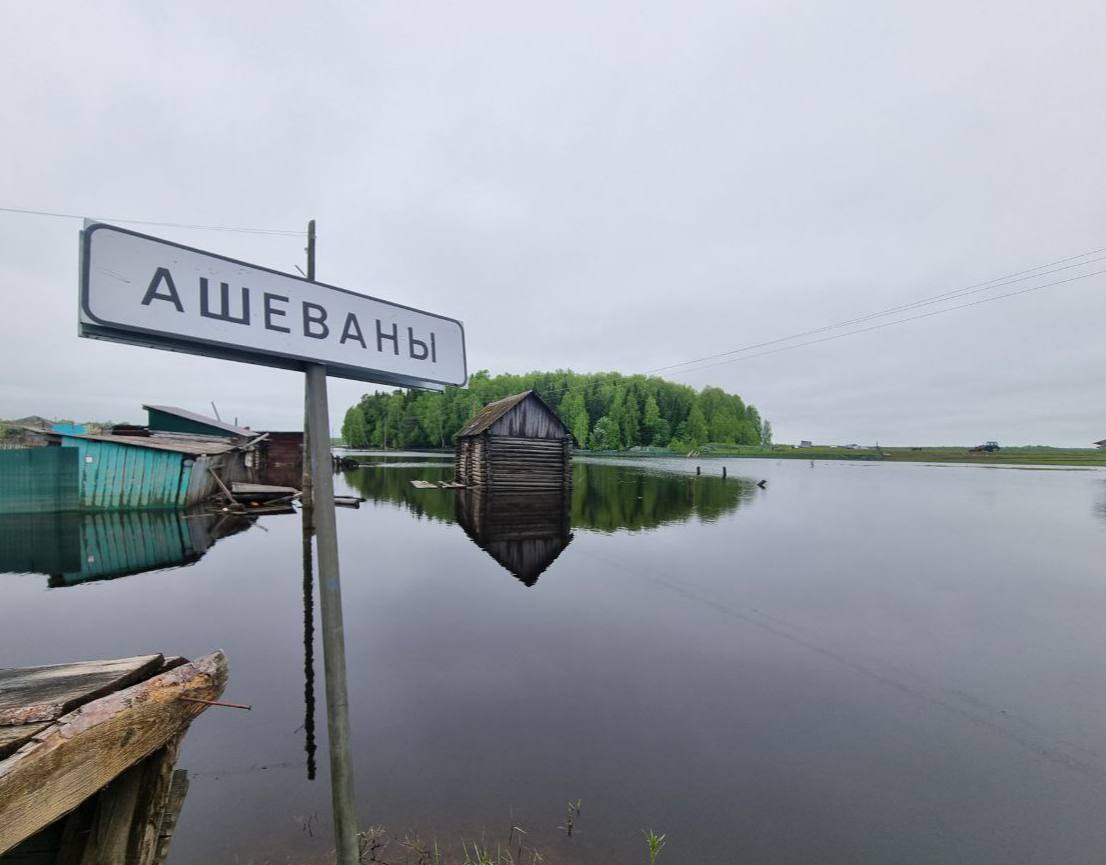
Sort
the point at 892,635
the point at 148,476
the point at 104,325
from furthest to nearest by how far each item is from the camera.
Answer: the point at 148,476 < the point at 892,635 < the point at 104,325

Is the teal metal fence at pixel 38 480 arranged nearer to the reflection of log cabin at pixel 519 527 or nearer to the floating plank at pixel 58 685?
the reflection of log cabin at pixel 519 527

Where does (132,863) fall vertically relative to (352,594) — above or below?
above

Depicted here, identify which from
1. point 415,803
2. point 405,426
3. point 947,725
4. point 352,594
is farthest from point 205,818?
point 405,426

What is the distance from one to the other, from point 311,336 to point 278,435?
33799 mm

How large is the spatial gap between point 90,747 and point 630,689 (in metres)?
5.72

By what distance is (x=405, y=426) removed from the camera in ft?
385

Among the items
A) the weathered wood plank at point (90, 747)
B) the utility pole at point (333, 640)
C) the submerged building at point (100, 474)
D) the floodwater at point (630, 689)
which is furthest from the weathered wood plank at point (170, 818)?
the submerged building at point (100, 474)

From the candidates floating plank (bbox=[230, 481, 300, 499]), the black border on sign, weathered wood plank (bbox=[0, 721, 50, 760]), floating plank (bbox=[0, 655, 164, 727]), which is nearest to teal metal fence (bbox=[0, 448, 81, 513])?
floating plank (bbox=[230, 481, 300, 499])

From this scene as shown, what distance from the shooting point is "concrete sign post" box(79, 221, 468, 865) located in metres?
1.73

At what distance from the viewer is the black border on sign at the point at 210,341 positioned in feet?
5.45

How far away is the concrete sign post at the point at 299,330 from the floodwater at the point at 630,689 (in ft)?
8.95

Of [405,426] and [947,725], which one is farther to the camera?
[405,426]

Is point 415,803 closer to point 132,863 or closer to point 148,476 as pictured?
point 132,863

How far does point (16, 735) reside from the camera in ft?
5.75
